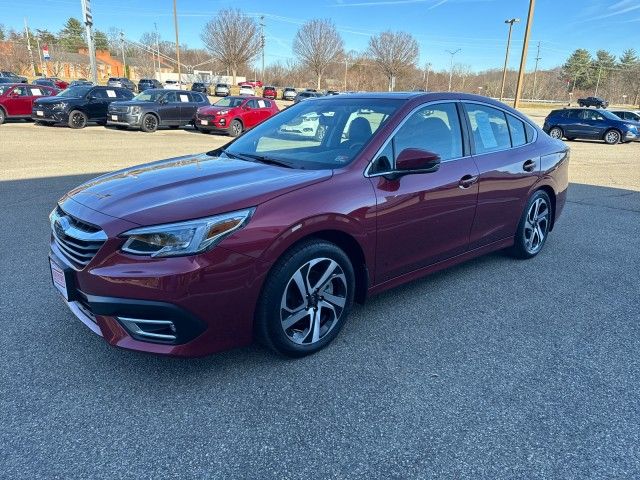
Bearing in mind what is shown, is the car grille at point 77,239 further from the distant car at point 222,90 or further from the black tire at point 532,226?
the distant car at point 222,90

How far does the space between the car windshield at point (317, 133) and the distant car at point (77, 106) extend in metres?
17.5

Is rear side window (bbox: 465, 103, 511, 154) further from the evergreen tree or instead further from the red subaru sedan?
the evergreen tree

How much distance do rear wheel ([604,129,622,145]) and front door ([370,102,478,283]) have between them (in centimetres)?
2256

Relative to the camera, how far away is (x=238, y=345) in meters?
2.77

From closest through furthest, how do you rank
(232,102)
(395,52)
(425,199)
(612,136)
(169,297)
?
(169,297) → (425,199) → (232,102) → (612,136) → (395,52)

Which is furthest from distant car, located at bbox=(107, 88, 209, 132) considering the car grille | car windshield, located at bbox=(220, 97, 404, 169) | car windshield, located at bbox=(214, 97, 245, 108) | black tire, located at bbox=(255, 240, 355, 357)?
black tire, located at bbox=(255, 240, 355, 357)

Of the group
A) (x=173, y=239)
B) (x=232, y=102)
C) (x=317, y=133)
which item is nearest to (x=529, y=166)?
(x=317, y=133)

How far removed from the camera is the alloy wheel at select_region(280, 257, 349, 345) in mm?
2926

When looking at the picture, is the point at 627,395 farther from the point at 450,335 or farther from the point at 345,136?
the point at 345,136

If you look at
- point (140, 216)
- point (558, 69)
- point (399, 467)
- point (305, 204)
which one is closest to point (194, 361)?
point (140, 216)

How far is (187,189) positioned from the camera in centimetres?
290

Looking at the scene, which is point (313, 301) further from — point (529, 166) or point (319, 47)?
point (319, 47)

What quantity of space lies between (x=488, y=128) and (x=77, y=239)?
137 inches

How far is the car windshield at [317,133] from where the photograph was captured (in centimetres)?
342
